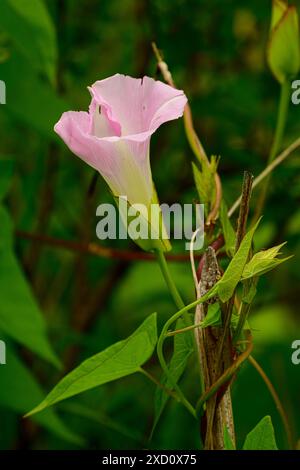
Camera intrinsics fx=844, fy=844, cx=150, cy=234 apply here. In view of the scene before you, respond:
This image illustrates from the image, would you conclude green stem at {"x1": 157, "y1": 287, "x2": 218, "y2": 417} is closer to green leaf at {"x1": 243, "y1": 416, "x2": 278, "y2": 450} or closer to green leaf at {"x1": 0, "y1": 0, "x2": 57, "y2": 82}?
green leaf at {"x1": 243, "y1": 416, "x2": 278, "y2": 450}

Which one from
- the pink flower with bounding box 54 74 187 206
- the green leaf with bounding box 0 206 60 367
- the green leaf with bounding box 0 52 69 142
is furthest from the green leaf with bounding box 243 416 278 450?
the green leaf with bounding box 0 52 69 142

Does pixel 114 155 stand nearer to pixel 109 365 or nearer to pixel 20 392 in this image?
pixel 109 365

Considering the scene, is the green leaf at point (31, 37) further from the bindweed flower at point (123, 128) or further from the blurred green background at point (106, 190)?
the bindweed flower at point (123, 128)

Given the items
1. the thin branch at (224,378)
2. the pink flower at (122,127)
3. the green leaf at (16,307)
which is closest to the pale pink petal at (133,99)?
the pink flower at (122,127)

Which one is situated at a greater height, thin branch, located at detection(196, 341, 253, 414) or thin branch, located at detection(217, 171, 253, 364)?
thin branch, located at detection(217, 171, 253, 364)

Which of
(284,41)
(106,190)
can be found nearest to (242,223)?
(284,41)
